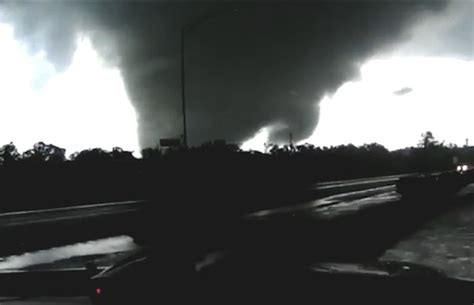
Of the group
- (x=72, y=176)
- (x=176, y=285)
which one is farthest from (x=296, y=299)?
(x=72, y=176)

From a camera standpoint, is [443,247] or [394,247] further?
[394,247]

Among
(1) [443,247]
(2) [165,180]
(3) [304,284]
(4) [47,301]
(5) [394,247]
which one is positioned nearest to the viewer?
(3) [304,284]

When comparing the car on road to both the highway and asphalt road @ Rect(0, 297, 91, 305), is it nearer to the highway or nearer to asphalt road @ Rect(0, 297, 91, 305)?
asphalt road @ Rect(0, 297, 91, 305)

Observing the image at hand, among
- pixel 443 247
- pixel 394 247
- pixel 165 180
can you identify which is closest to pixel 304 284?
pixel 394 247

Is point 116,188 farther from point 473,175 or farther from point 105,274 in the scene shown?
point 105,274

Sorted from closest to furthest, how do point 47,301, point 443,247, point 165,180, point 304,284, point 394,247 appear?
point 304,284
point 47,301
point 443,247
point 394,247
point 165,180

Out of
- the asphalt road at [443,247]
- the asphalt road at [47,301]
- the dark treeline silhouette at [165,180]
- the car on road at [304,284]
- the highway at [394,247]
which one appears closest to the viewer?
the car on road at [304,284]

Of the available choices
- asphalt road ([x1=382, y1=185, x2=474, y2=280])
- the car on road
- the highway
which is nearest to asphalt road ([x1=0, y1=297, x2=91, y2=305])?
the highway

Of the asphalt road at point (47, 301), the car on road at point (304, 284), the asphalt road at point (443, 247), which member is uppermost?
the car on road at point (304, 284)

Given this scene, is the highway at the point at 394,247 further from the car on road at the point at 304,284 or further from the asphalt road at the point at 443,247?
the car on road at the point at 304,284

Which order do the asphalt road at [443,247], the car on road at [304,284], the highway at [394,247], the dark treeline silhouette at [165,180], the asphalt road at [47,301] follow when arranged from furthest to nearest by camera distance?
the dark treeline silhouette at [165,180]
the asphalt road at [443,247]
the highway at [394,247]
the asphalt road at [47,301]
the car on road at [304,284]

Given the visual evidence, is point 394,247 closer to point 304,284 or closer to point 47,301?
point 47,301

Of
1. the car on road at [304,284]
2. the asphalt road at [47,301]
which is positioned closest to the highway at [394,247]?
the asphalt road at [47,301]
